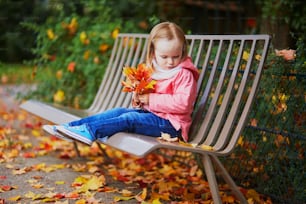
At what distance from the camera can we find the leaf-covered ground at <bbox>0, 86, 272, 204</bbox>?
11.6 ft

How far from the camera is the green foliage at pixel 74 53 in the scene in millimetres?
5660

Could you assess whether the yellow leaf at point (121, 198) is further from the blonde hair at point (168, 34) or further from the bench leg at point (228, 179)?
the blonde hair at point (168, 34)

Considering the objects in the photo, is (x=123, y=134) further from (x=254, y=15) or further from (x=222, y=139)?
(x=254, y=15)

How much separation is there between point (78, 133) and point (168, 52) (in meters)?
0.76

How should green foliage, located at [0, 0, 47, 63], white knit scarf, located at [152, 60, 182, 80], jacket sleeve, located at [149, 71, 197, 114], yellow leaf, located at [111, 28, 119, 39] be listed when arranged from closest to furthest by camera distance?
jacket sleeve, located at [149, 71, 197, 114] < white knit scarf, located at [152, 60, 182, 80] < yellow leaf, located at [111, 28, 119, 39] < green foliage, located at [0, 0, 47, 63]

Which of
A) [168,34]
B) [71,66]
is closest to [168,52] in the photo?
[168,34]

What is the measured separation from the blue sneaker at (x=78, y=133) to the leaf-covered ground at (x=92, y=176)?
1.34 feet

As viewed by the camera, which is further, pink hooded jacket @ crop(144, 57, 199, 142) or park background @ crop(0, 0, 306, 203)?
park background @ crop(0, 0, 306, 203)

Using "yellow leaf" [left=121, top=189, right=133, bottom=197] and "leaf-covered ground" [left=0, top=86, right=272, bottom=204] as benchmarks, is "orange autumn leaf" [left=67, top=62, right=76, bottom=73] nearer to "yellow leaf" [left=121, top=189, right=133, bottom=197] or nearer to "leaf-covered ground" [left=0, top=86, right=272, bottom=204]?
"leaf-covered ground" [left=0, top=86, right=272, bottom=204]

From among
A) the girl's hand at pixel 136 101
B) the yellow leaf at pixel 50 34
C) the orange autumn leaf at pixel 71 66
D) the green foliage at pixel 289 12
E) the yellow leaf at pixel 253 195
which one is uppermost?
the green foliage at pixel 289 12

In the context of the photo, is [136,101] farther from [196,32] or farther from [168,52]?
[196,32]

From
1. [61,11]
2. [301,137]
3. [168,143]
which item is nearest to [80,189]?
[168,143]

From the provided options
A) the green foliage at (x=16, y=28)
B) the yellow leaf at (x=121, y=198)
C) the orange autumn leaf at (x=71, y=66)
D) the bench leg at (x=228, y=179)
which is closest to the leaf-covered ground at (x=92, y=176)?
the yellow leaf at (x=121, y=198)

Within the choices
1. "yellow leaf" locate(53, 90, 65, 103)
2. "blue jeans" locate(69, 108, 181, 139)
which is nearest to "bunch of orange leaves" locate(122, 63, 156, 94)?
"blue jeans" locate(69, 108, 181, 139)
